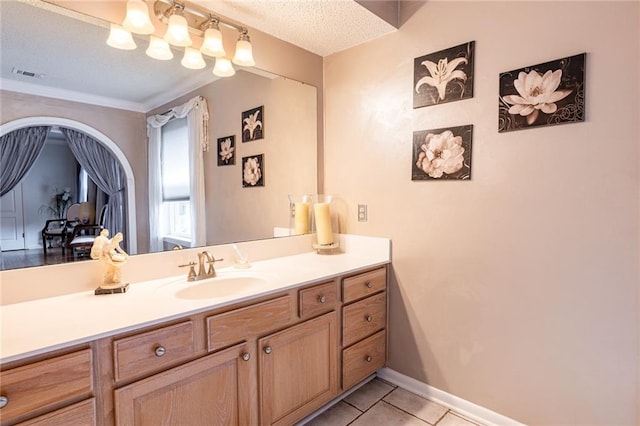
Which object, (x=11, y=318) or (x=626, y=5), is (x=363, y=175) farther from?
(x=11, y=318)

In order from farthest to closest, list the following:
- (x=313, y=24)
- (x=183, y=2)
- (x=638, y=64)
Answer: (x=313, y=24) < (x=183, y=2) < (x=638, y=64)

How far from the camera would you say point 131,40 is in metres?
1.55

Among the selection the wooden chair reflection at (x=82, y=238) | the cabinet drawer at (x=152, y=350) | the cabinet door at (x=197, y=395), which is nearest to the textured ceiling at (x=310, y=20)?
the wooden chair reflection at (x=82, y=238)

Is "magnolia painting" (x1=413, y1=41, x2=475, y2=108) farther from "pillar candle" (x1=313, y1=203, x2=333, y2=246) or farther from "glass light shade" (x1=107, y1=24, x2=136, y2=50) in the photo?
"glass light shade" (x1=107, y1=24, x2=136, y2=50)

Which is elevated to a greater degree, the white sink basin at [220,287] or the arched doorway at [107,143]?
the arched doorway at [107,143]

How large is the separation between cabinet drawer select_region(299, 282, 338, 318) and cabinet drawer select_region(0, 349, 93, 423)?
2.92 feet

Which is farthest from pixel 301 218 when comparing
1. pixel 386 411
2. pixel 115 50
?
pixel 115 50

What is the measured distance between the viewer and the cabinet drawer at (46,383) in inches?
36.2

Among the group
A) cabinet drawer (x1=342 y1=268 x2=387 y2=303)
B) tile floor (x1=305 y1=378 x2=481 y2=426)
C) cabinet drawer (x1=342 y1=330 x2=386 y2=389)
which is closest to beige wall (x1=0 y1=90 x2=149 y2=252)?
cabinet drawer (x1=342 y1=268 x2=387 y2=303)

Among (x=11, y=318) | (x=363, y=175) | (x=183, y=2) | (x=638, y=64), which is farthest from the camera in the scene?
(x=363, y=175)

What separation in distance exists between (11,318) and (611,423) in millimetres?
2405

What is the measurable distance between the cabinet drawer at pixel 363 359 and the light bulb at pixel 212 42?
1.75 metres

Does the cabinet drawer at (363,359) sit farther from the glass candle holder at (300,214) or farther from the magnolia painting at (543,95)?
the magnolia painting at (543,95)

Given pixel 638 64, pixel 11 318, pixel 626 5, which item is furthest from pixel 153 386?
pixel 626 5
